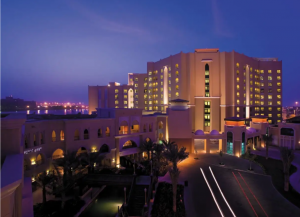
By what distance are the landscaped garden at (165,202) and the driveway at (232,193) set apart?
0.62 m

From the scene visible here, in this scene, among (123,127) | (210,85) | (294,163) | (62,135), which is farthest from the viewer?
(210,85)

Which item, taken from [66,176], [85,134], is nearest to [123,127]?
[85,134]

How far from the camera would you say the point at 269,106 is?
64.4 metres

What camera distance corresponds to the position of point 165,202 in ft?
56.4

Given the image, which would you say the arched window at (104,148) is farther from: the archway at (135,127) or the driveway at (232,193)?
the driveway at (232,193)

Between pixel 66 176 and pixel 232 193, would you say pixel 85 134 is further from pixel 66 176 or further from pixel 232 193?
pixel 232 193

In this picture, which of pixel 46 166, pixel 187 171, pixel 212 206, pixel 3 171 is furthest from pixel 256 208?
pixel 46 166

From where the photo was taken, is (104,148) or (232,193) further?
(104,148)

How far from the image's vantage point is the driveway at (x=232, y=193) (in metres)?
15.3

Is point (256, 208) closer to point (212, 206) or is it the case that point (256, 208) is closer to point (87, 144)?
point (212, 206)

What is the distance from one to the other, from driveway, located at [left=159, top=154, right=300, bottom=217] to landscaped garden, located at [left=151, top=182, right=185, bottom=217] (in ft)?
2.03

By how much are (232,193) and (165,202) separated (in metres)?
6.90

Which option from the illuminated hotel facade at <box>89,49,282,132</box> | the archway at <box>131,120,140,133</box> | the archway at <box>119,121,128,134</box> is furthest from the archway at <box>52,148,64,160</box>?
the illuminated hotel facade at <box>89,49,282,132</box>

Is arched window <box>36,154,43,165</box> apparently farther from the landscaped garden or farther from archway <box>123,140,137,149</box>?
the landscaped garden
